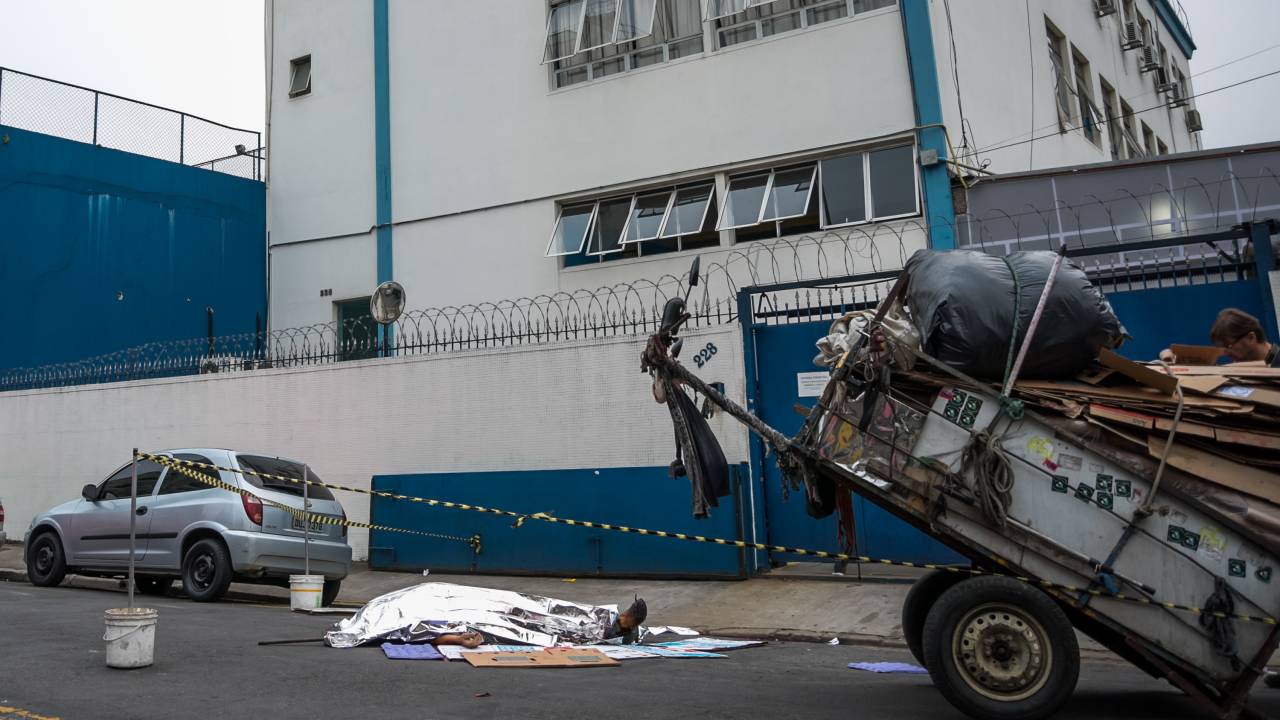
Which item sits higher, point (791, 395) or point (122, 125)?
point (122, 125)

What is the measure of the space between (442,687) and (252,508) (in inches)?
195

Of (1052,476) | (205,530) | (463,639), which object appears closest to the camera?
(1052,476)

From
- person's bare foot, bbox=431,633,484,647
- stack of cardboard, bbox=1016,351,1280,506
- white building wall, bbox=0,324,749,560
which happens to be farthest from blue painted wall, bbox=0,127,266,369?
stack of cardboard, bbox=1016,351,1280,506

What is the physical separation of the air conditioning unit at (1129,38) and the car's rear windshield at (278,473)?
64.3ft

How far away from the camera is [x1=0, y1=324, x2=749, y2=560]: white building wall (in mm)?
11578

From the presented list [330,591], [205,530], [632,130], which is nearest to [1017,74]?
[632,130]

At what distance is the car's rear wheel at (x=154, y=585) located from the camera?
1115 cm

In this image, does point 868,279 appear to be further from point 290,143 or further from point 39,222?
point 39,222

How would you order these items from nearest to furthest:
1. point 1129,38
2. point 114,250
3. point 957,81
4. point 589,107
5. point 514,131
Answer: point 957,81 < point 589,107 < point 514,131 < point 114,250 < point 1129,38

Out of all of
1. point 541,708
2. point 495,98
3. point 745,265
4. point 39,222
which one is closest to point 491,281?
point 495,98

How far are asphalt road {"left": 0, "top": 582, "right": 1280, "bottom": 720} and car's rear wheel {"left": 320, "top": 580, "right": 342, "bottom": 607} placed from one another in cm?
276

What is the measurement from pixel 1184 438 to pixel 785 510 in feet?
20.1

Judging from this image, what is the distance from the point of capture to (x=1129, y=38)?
21.5 m

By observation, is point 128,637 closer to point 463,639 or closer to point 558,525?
point 463,639
